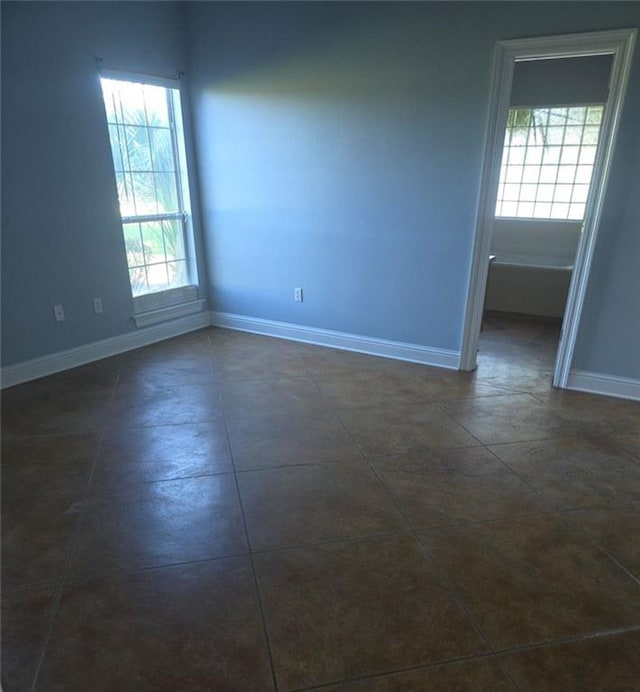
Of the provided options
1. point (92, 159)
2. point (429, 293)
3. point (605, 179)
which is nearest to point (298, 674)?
point (429, 293)

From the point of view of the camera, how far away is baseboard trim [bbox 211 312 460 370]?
374 cm

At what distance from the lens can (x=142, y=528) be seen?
1945mm

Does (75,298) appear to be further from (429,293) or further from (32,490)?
(429,293)

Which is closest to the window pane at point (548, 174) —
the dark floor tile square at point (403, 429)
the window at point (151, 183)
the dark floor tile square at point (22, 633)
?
the dark floor tile square at point (403, 429)

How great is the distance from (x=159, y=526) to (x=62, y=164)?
2.67 metres

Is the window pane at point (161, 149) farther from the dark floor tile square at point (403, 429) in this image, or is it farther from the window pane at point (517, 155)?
the window pane at point (517, 155)

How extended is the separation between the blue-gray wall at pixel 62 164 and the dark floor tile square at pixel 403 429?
225 cm

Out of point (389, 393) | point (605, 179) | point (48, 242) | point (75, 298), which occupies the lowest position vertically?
point (389, 393)

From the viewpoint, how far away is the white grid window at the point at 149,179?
3.69 m

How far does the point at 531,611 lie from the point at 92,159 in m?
3.77

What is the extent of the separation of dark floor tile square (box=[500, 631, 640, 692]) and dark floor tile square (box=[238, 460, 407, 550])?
654 millimetres

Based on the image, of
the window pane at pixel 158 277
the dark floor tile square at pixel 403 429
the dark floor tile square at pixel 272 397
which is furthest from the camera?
the window pane at pixel 158 277

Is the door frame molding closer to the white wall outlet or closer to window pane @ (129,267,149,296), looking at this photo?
window pane @ (129,267,149,296)

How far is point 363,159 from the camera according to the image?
3.58 meters
